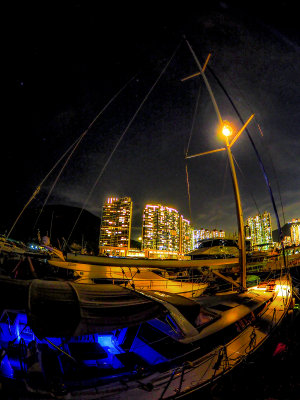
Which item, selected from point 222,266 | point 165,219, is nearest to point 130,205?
point 165,219

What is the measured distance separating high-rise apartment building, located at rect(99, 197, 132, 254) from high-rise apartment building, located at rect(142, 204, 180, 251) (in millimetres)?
17225

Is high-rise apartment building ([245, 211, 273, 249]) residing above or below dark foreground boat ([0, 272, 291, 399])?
above

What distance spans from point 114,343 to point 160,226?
16114 cm

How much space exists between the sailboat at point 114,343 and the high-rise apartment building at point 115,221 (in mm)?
151549

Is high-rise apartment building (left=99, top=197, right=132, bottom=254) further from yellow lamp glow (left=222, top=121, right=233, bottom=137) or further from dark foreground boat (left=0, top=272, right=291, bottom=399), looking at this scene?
dark foreground boat (left=0, top=272, right=291, bottom=399)

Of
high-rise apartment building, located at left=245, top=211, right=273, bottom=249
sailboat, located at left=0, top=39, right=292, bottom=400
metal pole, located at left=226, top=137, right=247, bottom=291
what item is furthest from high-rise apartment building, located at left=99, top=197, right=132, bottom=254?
sailboat, located at left=0, top=39, right=292, bottom=400

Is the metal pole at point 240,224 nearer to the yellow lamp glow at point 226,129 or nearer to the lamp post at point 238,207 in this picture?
the lamp post at point 238,207

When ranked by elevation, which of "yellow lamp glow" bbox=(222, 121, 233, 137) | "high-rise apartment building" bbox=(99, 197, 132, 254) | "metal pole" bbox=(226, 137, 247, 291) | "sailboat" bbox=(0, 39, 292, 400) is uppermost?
"high-rise apartment building" bbox=(99, 197, 132, 254)

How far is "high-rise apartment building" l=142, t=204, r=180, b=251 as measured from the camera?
162750mm

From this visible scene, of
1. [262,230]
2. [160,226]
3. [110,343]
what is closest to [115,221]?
[160,226]

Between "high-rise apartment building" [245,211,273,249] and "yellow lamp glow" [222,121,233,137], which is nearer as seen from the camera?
"yellow lamp glow" [222,121,233,137]

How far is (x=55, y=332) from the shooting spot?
2.94m

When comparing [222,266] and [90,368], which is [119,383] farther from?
[222,266]

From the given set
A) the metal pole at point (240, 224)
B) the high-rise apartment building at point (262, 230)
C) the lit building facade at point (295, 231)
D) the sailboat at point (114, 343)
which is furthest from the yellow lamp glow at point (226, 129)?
the high-rise apartment building at point (262, 230)
